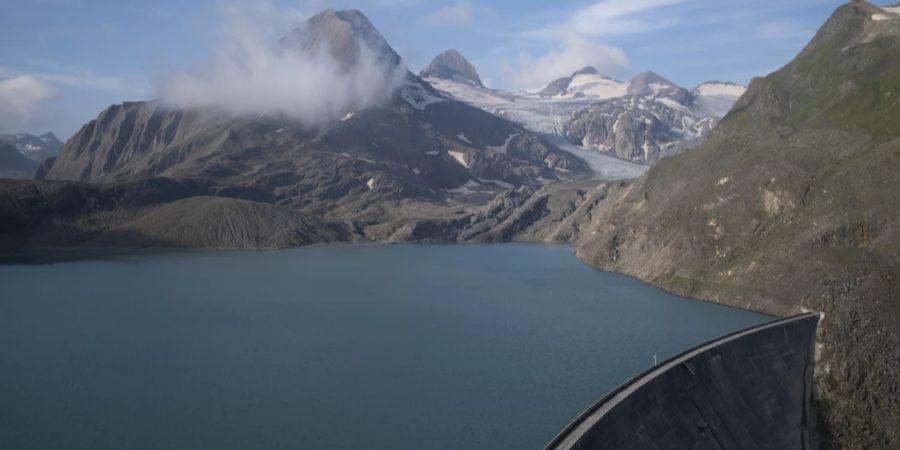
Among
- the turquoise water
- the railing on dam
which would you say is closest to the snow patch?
the turquoise water

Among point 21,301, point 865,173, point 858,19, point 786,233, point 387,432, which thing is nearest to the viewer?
point 387,432

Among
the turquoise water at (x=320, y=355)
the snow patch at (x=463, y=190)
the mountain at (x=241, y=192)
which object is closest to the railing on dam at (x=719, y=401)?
the turquoise water at (x=320, y=355)

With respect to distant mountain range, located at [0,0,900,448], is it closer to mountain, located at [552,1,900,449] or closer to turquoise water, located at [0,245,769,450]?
mountain, located at [552,1,900,449]

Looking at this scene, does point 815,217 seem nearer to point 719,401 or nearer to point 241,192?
point 719,401

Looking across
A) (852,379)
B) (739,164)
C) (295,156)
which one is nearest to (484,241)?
(295,156)

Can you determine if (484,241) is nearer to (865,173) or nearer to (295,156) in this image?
(295,156)

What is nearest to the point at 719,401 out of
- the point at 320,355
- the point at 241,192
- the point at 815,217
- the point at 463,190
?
the point at 320,355

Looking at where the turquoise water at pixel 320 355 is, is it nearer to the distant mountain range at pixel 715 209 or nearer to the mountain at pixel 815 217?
the mountain at pixel 815 217
